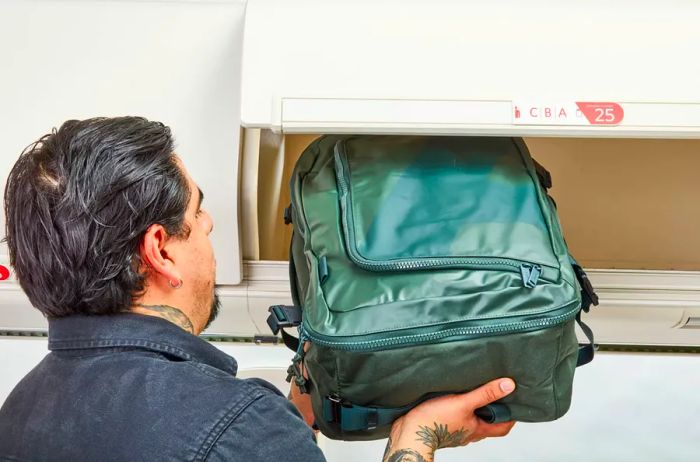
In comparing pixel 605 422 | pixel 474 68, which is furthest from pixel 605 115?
pixel 605 422

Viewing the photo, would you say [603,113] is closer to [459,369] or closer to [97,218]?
[459,369]

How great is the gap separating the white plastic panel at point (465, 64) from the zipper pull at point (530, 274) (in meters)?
0.22

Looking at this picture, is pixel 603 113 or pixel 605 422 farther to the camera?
pixel 605 422

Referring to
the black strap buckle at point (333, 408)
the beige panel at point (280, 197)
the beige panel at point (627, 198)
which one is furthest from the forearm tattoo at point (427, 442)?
the beige panel at point (627, 198)

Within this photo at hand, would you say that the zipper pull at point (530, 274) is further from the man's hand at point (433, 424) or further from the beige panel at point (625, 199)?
the beige panel at point (625, 199)

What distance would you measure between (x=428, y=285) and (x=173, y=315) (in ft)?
1.38

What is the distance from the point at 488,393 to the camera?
123 cm

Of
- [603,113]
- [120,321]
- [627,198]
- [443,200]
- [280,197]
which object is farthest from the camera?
[627,198]

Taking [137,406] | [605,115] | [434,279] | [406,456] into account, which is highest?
[605,115]

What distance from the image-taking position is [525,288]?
118 centimetres

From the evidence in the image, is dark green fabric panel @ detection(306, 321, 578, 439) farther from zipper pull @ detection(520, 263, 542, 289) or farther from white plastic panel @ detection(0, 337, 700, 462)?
white plastic panel @ detection(0, 337, 700, 462)

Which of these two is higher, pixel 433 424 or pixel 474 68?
pixel 474 68

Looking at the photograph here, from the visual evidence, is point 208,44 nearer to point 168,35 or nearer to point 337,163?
point 168,35

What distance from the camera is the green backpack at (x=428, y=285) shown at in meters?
1.17
